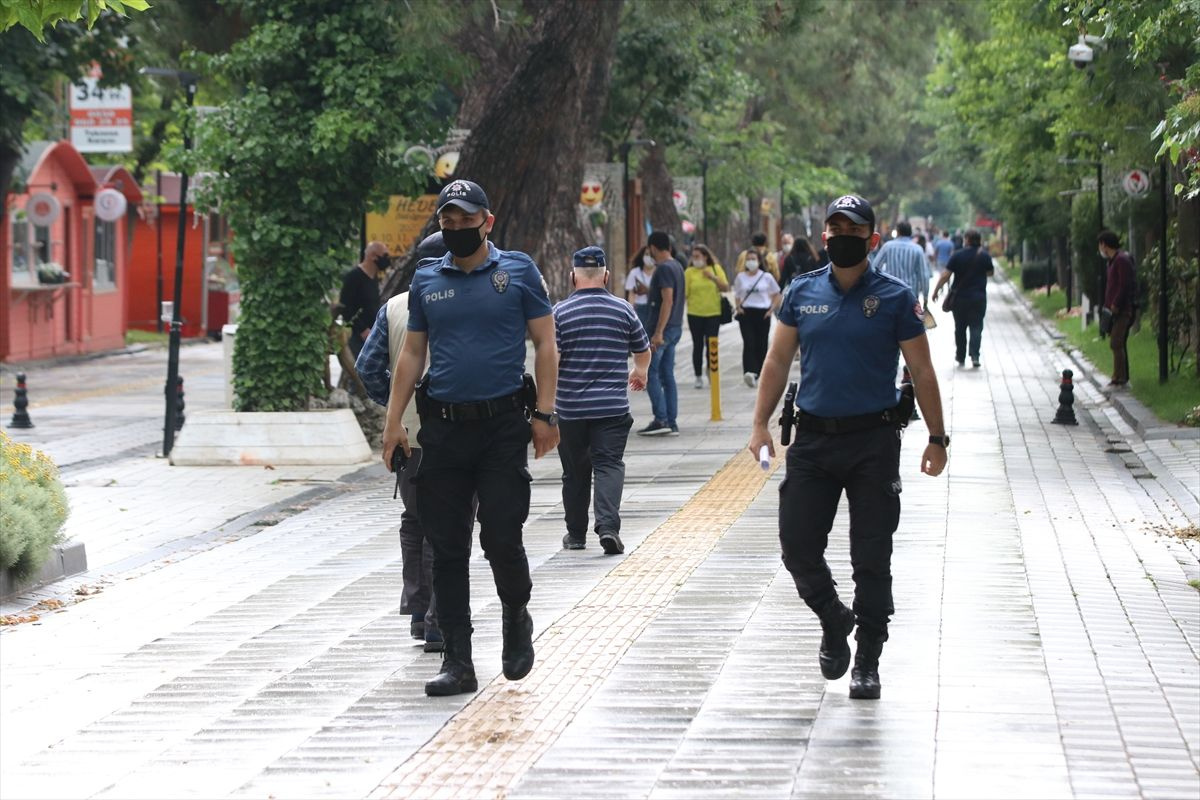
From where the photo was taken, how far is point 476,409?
6.76 m

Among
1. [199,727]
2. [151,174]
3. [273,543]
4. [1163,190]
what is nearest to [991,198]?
[151,174]

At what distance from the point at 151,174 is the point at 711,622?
159ft

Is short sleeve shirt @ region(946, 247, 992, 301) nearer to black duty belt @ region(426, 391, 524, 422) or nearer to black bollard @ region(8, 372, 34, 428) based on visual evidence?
black bollard @ region(8, 372, 34, 428)

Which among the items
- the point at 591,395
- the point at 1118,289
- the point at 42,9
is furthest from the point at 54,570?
the point at 1118,289

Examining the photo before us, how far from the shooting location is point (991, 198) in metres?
73.0

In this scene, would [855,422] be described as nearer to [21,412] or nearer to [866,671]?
[866,671]

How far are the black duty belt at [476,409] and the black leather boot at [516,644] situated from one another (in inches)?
29.5

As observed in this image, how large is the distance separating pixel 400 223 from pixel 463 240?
16.8 m

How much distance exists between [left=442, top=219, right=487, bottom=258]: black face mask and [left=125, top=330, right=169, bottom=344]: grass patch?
3436 centimetres

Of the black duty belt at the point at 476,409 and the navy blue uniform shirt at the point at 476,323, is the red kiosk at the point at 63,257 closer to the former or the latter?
the navy blue uniform shirt at the point at 476,323

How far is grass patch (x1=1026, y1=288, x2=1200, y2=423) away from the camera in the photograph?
60.5ft

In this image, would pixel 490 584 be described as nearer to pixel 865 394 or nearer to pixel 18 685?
pixel 18 685

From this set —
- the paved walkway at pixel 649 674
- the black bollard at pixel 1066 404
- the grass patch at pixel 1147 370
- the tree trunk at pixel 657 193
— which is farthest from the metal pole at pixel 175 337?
the tree trunk at pixel 657 193

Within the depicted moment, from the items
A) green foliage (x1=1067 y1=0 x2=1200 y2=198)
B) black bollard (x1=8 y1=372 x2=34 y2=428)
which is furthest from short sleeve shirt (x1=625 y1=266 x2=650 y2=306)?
green foliage (x1=1067 y1=0 x2=1200 y2=198)
